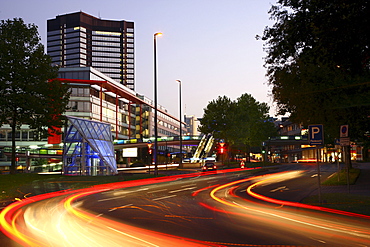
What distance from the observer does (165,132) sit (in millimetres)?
166500

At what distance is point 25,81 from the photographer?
36.0m

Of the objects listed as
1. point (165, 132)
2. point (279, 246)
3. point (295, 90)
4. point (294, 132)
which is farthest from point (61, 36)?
point (279, 246)

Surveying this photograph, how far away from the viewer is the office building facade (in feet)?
600

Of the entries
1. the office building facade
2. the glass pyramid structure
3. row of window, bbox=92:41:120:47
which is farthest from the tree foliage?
row of window, bbox=92:41:120:47

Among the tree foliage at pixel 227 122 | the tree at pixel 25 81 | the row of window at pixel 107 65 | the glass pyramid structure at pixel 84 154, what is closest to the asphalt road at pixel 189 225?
the tree at pixel 25 81

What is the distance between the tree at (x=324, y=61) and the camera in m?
12.6

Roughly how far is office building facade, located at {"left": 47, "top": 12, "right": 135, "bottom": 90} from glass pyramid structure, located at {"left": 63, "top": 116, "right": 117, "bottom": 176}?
465ft

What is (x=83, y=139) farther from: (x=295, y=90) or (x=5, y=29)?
(x=295, y=90)

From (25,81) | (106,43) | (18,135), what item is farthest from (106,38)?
(25,81)

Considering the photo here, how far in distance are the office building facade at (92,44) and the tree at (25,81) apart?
150 m

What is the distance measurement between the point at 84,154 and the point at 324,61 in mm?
34501

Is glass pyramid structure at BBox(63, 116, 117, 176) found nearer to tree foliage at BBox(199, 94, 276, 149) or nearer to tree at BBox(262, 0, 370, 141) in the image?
tree at BBox(262, 0, 370, 141)

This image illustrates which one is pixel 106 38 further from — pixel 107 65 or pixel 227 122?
pixel 227 122

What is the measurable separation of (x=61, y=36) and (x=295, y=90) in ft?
582
